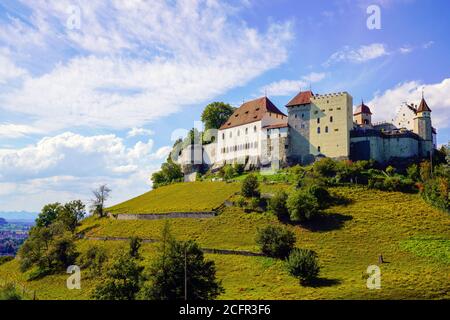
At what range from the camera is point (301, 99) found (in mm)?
92250

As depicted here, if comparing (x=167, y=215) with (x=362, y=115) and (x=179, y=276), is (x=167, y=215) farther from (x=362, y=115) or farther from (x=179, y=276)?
(x=362, y=115)

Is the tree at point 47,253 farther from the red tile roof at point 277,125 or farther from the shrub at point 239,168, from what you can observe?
the red tile roof at point 277,125

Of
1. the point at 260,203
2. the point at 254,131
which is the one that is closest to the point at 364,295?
the point at 260,203

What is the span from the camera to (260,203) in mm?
74000

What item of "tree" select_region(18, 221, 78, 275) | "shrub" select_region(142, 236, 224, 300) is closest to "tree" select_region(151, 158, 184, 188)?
"tree" select_region(18, 221, 78, 275)

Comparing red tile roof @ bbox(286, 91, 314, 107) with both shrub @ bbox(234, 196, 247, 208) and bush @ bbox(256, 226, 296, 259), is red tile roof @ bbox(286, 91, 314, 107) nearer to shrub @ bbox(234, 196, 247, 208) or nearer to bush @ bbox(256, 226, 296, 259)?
shrub @ bbox(234, 196, 247, 208)

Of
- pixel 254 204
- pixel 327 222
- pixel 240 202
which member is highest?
pixel 240 202

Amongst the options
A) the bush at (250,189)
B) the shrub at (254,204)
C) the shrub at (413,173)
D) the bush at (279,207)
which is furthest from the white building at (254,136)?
the shrub at (413,173)

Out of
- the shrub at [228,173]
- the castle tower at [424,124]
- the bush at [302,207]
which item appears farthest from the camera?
the shrub at [228,173]

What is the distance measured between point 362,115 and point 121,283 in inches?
2656

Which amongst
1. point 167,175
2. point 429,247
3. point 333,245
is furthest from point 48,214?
point 429,247

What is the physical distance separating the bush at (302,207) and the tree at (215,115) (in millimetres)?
52717

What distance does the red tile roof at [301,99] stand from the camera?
299 ft

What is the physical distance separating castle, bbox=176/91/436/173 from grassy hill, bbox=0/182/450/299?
11893 millimetres
